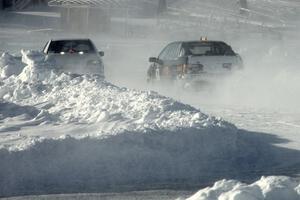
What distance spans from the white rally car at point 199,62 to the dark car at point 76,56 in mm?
5079

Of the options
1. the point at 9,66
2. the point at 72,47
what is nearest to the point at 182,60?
the point at 72,47

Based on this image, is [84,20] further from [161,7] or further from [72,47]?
[72,47]

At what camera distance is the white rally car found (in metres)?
21.8

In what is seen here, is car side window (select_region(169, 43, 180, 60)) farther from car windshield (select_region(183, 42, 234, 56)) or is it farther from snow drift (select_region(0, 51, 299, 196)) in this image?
snow drift (select_region(0, 51, 299, 196))

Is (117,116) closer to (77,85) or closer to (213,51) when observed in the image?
(77,85)

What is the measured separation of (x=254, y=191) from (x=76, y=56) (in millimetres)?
20242

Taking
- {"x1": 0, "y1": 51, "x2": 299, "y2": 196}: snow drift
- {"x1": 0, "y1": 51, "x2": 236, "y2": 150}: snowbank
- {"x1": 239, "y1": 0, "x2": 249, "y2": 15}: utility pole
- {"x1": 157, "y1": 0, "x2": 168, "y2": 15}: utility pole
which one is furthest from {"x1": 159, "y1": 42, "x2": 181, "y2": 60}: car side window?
{"x1": 239, "y1": 0, "x2": 249, "y2": 15}: utility pole

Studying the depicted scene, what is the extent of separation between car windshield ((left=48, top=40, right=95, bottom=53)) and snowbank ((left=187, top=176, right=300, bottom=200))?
20.2 m

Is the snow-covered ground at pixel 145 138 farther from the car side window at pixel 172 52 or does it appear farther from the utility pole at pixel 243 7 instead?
the utility pole at pixel 243 7

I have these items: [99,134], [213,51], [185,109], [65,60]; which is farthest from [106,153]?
[65,60]

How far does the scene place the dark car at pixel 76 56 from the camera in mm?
27906

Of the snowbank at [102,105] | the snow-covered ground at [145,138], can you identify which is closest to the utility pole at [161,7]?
the snow-covered ground at [145,138]

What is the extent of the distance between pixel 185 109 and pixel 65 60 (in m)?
13.4

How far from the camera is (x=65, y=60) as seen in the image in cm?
2831
